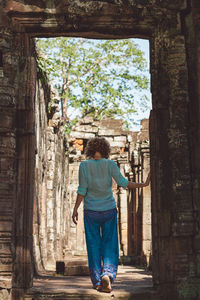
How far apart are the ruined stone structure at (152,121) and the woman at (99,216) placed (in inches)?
20.0

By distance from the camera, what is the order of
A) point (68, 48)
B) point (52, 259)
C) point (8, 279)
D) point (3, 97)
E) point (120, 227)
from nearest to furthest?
point (8, 279), point (3, 97), point (52, 259), point (120, 227), point (68, 48)

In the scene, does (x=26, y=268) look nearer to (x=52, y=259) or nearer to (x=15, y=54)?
(x=15, y=54)

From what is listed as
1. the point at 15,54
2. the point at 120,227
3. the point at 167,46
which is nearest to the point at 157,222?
the point at 167,46

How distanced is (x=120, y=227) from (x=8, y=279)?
15.8 m

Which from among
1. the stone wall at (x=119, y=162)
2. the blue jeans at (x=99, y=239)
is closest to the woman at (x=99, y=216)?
the blue jeans at (x=99, y=239)

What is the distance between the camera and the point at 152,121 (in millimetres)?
5781

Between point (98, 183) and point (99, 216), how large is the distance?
1.28 feet

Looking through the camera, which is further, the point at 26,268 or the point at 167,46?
the point at 167,46

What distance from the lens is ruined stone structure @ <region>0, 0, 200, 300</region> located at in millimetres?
5355

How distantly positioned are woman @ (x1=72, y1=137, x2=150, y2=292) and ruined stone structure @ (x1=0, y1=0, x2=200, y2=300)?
0.51 meters

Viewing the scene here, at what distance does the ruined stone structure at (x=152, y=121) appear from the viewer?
5355 mm

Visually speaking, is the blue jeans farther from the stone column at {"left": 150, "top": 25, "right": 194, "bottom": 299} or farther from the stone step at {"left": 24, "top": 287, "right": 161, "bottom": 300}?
the stone column at {"left": 150, "top": 25, "right": 194, "bottom": 299}

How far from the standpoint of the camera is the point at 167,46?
230 inches

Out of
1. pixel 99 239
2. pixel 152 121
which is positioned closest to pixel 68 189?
pixel 152 121
